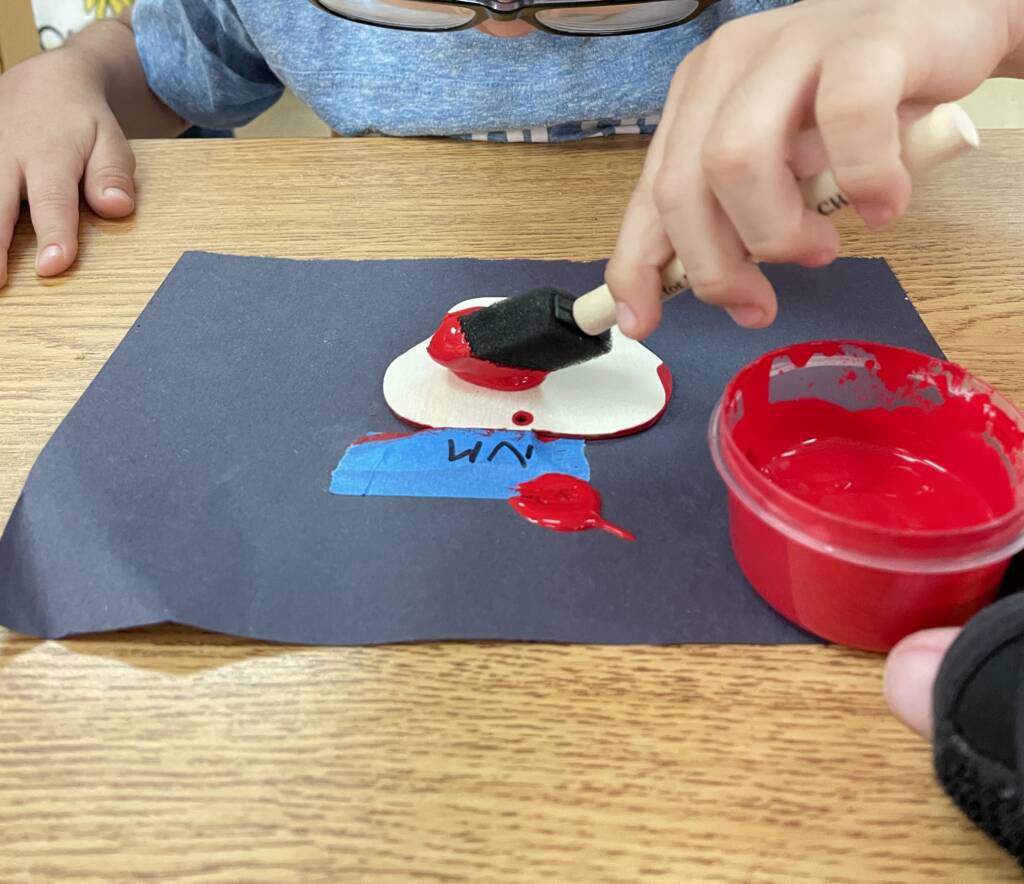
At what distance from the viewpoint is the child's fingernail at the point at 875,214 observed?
0.40 meters

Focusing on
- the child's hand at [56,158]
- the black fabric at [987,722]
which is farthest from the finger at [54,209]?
the black fabric at [987,722]

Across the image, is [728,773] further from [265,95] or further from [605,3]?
[265,95]

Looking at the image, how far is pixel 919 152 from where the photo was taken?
1.29ft

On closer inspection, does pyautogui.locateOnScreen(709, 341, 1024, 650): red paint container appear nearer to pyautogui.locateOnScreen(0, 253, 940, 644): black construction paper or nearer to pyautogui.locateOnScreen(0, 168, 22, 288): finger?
pyautogui.locateOnScreen(0, 253, 940, 644): black construction paper

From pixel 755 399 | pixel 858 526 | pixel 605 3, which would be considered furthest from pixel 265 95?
pixel 858 526

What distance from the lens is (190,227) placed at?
0.78 meters

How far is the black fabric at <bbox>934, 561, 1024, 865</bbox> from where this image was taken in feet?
1.03

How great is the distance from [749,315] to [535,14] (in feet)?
1.58

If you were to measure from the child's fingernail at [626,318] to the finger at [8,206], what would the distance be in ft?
1.68

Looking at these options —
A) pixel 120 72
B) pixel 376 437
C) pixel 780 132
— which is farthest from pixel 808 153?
pixel 120 72

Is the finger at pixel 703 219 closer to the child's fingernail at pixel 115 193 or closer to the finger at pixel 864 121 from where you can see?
the finger at pixel 864 121

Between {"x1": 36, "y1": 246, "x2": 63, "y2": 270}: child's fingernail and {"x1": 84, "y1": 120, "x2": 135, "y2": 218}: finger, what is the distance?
0.26ft


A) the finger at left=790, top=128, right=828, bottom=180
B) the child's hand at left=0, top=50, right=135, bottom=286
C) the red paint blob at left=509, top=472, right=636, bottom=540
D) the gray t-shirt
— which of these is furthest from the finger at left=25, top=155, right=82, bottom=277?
the finger at left=790, top=128, right=828, bottom=180

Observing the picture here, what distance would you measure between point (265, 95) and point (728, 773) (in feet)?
3.44
